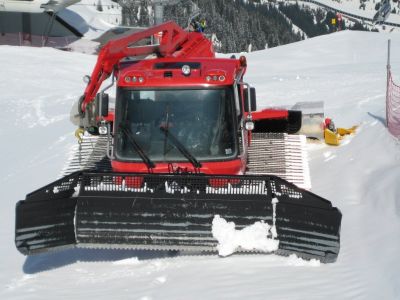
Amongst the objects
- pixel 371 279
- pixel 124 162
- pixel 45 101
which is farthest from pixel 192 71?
pixel 45 101

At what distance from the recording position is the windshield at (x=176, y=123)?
7605 mm

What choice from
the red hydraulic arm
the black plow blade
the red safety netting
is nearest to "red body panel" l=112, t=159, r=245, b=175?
the black plow blade

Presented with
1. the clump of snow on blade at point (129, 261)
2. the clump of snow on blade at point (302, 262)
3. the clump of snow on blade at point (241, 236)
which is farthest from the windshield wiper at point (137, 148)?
the clump of snow on blade at point (302, 262)

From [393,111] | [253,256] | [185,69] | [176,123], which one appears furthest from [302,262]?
[393,111]

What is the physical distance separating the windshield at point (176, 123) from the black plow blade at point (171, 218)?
0.82 meters

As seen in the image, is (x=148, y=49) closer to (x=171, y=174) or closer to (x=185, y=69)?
(x=185, y=69)

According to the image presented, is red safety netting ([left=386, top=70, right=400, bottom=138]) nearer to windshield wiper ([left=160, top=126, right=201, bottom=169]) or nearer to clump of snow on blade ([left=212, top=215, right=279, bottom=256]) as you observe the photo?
windshield wiper ([left=160, top=126, right=201, bottom=169])

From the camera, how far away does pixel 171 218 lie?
21.8ft

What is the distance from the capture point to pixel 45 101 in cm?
1745

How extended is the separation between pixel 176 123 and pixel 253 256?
5.34ft

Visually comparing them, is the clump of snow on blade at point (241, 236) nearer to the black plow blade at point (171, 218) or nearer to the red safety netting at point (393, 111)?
the black plow blade at point (171, 218)

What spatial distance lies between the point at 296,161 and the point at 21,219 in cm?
381

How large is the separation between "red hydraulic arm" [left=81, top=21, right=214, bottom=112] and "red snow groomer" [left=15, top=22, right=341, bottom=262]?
18 mm

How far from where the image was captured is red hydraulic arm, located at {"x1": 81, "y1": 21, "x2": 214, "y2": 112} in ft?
27.6
